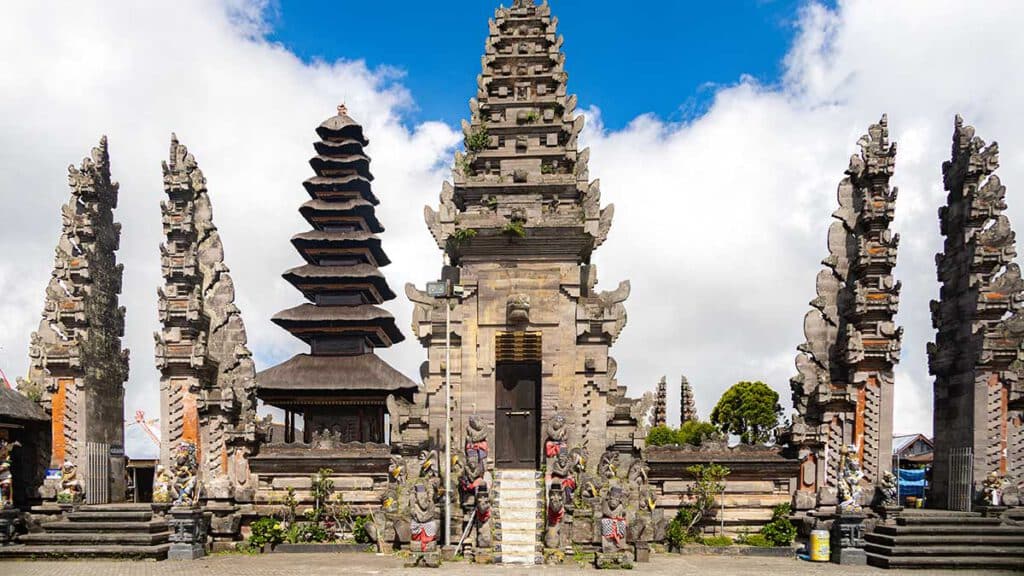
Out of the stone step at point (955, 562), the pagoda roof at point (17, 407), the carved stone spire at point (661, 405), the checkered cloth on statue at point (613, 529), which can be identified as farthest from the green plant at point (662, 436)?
the pagoda roof at point (17, 407)

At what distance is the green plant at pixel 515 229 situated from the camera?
20.1m

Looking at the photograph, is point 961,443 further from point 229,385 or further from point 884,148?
point 229,385

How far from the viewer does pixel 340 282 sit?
3344cm

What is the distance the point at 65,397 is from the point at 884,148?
23.1 metres

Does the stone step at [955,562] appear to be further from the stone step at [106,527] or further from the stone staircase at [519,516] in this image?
the stone step at [106,527]

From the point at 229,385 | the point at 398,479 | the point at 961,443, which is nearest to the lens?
the point at 398,479

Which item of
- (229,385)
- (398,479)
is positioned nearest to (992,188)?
(398,479)

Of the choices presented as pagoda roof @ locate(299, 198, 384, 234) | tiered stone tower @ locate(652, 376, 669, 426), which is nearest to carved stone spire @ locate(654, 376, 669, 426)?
tiered stone tower @ locate(652, 376, 669, 426)

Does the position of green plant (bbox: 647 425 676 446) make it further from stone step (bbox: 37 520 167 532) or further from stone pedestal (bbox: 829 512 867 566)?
stone step (bbox: 37 520 167 532)

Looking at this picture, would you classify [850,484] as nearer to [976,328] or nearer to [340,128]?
[976,328]

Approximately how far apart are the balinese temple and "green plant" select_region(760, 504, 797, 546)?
14.3 meters

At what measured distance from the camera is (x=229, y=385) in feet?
74.4

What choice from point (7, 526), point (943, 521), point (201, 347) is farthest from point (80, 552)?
point (943, 521)

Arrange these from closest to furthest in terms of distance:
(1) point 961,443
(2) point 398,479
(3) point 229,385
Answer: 1. (2) point 398,479
2. (1) point 961,443
3. (3) point 229,385
